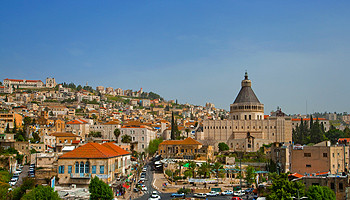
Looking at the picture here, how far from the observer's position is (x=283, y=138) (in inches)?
3836

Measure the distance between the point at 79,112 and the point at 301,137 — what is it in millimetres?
81632

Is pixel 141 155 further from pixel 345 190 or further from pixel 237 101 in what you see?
pixel 345 190

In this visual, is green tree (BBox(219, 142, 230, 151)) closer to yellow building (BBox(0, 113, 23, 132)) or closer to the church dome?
the church dome

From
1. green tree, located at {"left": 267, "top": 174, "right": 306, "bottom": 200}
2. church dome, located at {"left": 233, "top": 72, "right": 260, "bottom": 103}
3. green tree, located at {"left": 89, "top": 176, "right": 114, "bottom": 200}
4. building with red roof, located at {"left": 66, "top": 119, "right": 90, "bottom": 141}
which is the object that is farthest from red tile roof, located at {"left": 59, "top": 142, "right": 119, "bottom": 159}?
church dome, located at {"left": 233, "top": 72, "right": 260, "bottom": 103}

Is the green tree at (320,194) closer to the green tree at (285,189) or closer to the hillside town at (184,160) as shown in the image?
the hillside town at (184,160)

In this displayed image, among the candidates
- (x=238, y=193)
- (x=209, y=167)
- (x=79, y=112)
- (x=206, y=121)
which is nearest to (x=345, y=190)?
(x=238, y=193)

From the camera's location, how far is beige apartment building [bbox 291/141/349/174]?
2207 inches

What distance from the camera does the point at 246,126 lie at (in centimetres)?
9919

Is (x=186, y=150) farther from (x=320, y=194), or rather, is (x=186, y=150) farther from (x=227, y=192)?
(x=320, y=194)

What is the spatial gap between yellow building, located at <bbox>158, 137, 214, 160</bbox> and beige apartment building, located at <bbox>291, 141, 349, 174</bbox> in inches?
826

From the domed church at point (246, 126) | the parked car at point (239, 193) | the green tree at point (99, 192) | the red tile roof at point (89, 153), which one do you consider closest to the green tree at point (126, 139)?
the domed church at point (246, 126)

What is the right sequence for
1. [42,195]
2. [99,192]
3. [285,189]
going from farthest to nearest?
[285,189] < [99,192] < [42,195]

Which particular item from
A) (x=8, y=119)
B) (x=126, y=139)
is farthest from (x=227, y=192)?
(x=8, y=119)

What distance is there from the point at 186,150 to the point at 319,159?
27618mm
